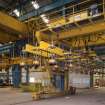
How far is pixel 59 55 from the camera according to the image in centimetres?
1288

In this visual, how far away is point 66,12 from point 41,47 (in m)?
2.70

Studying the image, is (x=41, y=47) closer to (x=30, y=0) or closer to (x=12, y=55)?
(x=30, y=0)

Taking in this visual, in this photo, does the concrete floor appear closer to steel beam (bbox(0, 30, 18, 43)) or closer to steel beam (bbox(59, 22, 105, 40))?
steel beam (bbox(59, 22, 105, 40))

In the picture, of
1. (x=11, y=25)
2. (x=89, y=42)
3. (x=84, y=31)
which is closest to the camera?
(x=84, y=31)

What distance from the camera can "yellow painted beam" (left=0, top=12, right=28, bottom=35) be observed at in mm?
10745

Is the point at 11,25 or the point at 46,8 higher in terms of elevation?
the point at 46,8

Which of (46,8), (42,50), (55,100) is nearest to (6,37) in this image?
(46,8)

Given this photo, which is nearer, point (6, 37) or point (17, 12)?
point (17, 12)

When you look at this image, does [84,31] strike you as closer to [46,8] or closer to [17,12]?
[46,8]

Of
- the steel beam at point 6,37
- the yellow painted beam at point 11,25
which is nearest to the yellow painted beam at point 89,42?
the yellow painted beam at point 11,25

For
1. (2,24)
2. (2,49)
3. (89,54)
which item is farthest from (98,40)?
(2,49)

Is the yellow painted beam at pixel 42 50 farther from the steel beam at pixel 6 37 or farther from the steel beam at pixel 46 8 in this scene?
the steel beam at pixel 6 37

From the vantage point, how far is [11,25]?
11.5 m

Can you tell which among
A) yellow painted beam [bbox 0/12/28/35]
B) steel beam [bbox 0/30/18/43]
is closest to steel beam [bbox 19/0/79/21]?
yellow painted beam [bbox 0/12/28/35]
